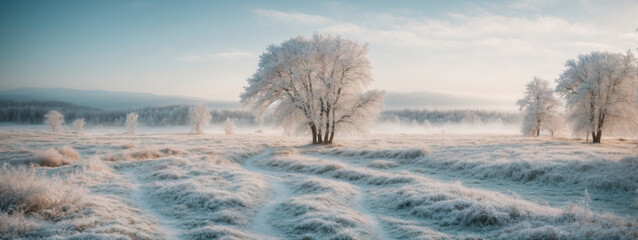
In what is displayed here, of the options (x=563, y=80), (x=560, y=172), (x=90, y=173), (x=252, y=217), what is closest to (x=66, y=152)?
(x=90, y=173)

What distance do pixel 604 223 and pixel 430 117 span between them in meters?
175

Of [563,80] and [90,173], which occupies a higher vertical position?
[563,80]

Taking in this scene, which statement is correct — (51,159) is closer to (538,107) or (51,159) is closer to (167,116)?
(538,107)

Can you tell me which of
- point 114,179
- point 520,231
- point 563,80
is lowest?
point 114,179

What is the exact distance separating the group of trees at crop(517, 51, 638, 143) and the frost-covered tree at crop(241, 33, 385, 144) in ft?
79.1

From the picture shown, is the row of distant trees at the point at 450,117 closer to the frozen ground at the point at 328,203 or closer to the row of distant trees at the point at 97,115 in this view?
the row of distant trees at the point at 97,115

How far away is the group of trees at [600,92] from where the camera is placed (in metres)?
33.9

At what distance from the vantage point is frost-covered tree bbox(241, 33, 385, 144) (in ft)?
113

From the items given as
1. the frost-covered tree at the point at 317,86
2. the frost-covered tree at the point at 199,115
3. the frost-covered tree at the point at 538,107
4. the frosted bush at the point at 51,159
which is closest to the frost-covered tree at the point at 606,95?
the frost-covered tree at the point at 538,107

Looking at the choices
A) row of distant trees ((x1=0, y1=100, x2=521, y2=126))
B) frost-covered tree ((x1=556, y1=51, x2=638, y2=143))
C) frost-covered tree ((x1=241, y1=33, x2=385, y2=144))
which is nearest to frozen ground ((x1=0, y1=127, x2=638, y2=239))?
frost-covered tree ((x1=241, y1=33, x2=385, y2=144))

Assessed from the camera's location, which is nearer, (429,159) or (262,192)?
(262,192)

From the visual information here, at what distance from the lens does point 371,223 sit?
996 centimetres

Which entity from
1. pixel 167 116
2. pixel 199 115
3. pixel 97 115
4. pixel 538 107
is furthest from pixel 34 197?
pixel 97 115

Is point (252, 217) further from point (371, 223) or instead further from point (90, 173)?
point (90, 173)
